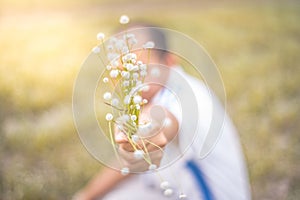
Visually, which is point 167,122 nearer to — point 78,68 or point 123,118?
point 123,118

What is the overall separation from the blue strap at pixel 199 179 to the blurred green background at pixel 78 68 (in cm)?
53

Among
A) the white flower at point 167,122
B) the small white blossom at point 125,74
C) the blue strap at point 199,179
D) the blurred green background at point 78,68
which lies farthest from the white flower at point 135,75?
the blurred green background at point 78,68

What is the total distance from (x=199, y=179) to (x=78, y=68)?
1110 millimetres

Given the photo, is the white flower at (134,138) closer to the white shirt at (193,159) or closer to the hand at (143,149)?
the hand at (143,149)

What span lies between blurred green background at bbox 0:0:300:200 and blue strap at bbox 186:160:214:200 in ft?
1.75

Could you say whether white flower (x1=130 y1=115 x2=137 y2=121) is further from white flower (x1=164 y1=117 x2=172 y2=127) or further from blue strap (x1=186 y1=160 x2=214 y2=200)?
blue strap (x1=186 y1=160 x2=214 y2=200)

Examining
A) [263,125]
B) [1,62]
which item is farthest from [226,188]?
[1,62]

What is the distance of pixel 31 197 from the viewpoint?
144cm

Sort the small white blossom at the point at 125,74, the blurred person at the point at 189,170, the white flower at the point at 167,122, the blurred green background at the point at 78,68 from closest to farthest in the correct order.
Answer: the small white blossom at the point at 125,74, the white flower at the point at 167,122, the blurred person at the point at 189,170, the blurred green background at the point at 78,68

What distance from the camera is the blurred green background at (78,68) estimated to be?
1572mm

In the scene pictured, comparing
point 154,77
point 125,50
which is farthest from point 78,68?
point 125,50

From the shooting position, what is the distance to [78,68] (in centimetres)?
203

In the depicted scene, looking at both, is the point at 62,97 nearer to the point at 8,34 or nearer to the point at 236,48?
the point at 8,34

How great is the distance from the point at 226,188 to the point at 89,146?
38 cm
